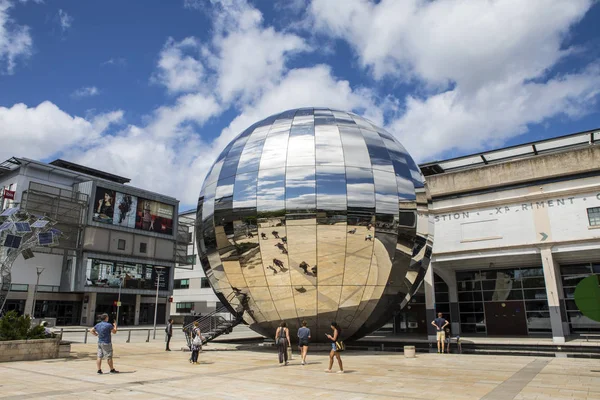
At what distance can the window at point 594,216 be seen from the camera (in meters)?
25.4

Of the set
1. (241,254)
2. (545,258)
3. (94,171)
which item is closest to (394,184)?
(241,254)

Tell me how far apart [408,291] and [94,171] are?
64.9 metres

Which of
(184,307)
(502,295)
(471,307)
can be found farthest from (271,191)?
(184,307)

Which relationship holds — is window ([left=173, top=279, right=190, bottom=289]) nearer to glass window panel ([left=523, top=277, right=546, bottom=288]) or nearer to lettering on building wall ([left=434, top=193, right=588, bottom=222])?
lettering on building wall ([left=434, top=193, right=588, bottom=222])

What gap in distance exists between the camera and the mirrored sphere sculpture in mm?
14602

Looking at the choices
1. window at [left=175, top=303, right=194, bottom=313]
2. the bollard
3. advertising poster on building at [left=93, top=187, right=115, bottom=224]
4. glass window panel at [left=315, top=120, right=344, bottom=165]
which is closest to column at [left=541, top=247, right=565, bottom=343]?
the bollard

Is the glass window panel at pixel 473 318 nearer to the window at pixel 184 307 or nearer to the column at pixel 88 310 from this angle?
the column at pixel 88 310

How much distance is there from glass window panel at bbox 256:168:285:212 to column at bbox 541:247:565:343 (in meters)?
18.8

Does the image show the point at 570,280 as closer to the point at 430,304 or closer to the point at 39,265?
the point at 430,304

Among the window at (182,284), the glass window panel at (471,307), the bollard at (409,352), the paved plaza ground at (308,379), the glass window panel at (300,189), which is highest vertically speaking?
the window at (182,284)

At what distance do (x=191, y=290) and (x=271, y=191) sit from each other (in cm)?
6443

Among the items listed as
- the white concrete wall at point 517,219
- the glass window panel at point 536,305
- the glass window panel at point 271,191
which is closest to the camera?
the glass window panel at point 271,191

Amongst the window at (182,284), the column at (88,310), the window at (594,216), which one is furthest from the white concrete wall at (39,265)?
the window at (594,216)

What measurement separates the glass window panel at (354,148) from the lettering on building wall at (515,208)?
16.3m
